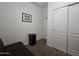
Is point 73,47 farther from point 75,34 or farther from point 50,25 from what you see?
point 50,25

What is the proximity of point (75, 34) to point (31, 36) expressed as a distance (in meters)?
2.20

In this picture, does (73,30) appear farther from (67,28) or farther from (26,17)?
(26,17)

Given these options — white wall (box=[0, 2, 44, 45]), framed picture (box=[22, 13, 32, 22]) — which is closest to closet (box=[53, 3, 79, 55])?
framed picture (box=[22, 13, 32, 22])

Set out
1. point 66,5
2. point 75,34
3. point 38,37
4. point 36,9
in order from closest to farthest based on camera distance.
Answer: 1. point 75,34
2. point 66,5
3. point 36,9
4. point 38,37

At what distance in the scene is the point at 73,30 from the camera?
94.2 inches

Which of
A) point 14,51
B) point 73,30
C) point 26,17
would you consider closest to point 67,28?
point 73,30

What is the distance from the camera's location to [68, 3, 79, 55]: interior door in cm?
230

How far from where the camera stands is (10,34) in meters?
2.95

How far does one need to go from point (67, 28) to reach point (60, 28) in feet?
1.09

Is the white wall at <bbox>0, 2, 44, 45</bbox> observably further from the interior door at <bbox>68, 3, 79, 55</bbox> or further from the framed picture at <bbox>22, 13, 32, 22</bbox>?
the interior door at <bbox>68, 3, 79, 55</bbox>

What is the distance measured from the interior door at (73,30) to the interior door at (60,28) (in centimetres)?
20

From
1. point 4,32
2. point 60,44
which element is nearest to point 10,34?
point 4,32

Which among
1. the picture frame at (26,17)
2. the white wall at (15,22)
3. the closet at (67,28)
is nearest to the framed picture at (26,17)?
the picture frame at (26,17)

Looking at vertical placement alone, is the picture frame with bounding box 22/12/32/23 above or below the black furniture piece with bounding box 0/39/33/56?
above
